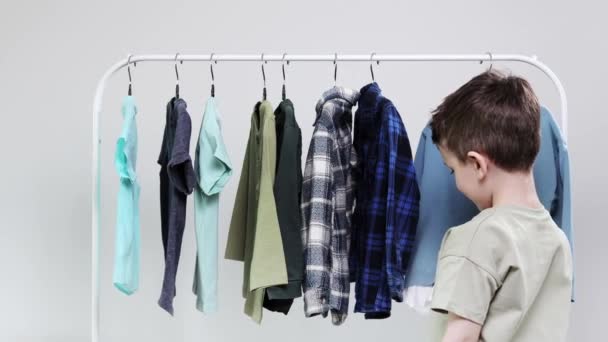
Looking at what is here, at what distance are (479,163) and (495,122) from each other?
86 millimetres

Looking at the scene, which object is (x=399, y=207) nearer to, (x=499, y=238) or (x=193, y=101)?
(x=499, y=238)

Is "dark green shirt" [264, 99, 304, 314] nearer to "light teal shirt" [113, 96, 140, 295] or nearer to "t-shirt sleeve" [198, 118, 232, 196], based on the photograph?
"t-shirt sleeve" [198, 118, 232, 196]

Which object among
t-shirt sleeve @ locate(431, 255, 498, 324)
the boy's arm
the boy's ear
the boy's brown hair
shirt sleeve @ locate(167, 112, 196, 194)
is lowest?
the boy's arm

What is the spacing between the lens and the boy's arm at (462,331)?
3.98 feet

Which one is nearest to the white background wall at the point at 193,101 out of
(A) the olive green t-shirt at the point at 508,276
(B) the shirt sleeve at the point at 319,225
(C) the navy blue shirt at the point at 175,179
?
(C) the navy blue shirt at the point at 175,179

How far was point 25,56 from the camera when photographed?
2.73 meters

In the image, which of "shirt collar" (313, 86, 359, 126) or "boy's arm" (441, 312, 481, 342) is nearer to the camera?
"boy's arm" (441, 312, 481, 342)

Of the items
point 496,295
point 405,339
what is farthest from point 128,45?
point 496,295

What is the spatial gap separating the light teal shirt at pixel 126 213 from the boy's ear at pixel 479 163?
975mm

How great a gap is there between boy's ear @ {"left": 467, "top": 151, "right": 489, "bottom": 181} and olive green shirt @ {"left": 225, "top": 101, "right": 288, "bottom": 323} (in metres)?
0.65

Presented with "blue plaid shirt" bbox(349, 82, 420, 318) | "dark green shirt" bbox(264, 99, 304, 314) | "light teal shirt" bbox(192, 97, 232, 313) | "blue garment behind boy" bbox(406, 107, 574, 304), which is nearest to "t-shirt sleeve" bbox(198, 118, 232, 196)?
"light teal shirt" bbox(192, 97, 232, 313)

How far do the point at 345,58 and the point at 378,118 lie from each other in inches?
9.6

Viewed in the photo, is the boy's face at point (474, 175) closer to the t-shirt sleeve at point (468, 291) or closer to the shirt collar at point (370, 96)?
the t-shirt sleeve at point (468, 291)

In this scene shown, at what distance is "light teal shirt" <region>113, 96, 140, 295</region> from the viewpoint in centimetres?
187
